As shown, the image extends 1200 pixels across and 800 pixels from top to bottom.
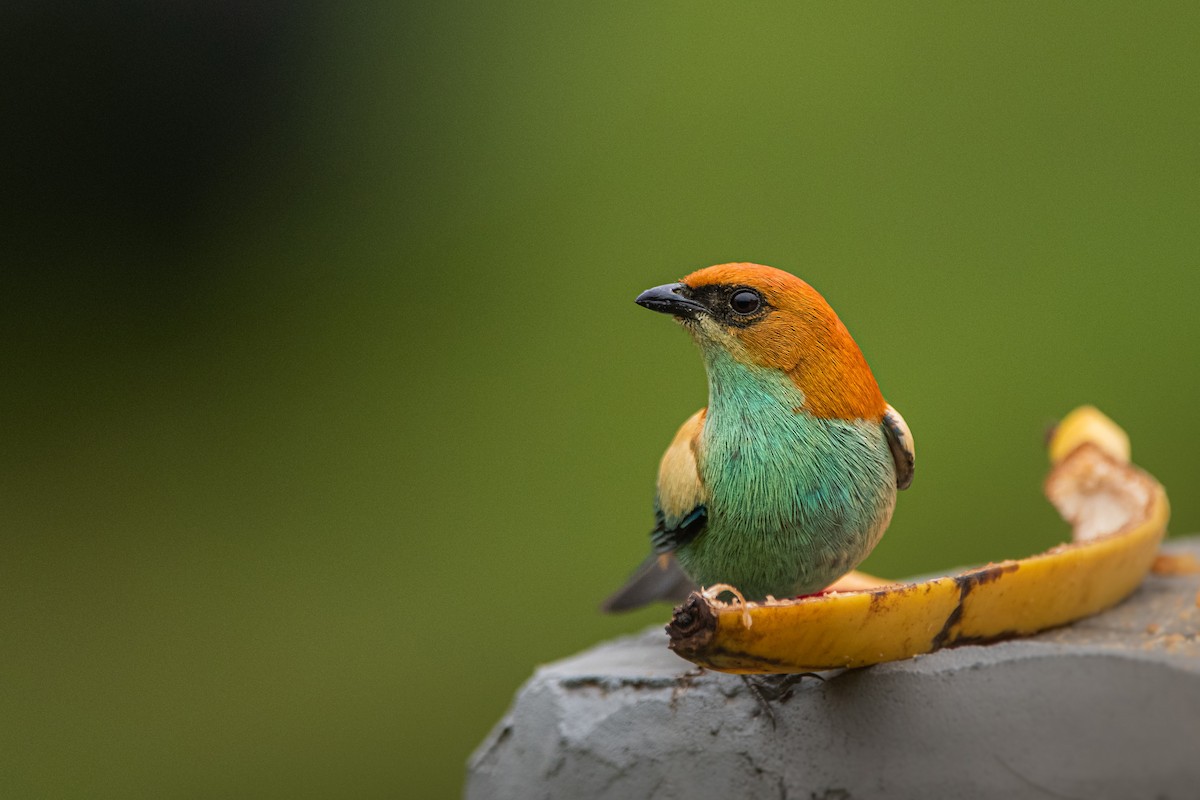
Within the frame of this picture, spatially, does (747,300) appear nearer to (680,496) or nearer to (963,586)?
(680,496)

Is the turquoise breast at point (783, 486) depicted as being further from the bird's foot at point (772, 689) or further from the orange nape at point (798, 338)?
the bird's foot at point (772, 689)

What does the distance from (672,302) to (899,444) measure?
398 millimetres

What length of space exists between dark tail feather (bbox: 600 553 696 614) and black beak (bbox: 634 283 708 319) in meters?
0.69

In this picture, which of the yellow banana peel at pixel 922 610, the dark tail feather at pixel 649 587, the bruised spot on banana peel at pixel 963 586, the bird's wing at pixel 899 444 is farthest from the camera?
the dark tail feather at pixel 649 587

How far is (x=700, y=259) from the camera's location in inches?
147

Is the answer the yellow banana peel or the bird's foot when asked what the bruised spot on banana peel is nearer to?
the yellow banana peel

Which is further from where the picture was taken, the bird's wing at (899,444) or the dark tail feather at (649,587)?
the dark tail feather at (649,587)

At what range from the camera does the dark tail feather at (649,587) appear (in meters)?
2.32

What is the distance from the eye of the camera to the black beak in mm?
1766

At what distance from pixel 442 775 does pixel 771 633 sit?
2.46 m

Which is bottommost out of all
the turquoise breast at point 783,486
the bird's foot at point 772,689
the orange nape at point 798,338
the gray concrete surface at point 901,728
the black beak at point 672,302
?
the gray concrete surface at point 901,728

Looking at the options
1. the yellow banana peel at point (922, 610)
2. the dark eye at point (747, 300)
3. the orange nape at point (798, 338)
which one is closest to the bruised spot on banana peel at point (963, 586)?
the yellow banana peel at point (922, 610)

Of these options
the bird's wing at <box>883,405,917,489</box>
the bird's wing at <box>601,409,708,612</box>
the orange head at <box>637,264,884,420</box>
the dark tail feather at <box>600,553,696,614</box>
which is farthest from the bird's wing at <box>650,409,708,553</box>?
the dark tail feather at <box>600,553,696,614</box>

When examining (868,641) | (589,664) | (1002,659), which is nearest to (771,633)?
(868,641)
